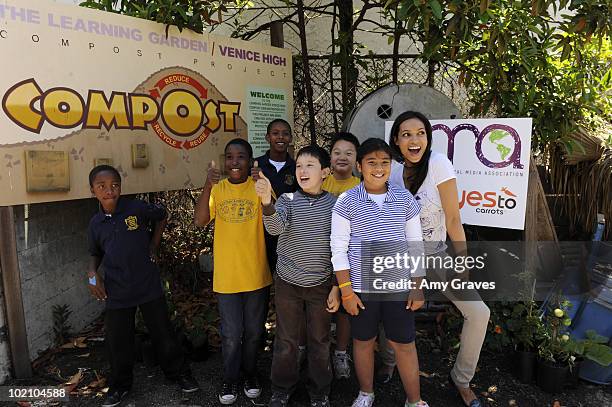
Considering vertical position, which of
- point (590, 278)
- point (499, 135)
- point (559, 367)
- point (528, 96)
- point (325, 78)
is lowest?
point (559, 367)

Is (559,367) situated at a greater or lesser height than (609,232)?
lesser

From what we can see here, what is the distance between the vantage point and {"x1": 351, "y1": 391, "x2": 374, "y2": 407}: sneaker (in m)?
2.85

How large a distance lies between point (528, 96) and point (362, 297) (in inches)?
93.1

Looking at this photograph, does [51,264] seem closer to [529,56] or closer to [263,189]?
[263,189]

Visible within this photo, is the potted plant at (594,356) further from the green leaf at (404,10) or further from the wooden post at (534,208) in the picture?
the green leaf at (404,10)

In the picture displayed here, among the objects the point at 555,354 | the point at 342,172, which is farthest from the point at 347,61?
the point at 555,354

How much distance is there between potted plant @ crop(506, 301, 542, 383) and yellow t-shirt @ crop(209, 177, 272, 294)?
1.85m

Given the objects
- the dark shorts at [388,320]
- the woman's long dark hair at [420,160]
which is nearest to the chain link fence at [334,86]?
the woman's long dark hair at [420,160]

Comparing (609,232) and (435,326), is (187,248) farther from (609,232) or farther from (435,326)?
(609,232)

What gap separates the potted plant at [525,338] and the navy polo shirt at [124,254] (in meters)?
2.51

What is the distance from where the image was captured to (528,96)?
3812mm

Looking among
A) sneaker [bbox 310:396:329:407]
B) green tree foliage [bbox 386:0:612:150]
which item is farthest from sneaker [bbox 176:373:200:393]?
green tree foliage [bbox 386:0:612:150]

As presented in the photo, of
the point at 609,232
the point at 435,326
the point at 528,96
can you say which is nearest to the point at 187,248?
the point at 435,326

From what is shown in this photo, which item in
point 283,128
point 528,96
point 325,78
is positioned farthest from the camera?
point 325,78
